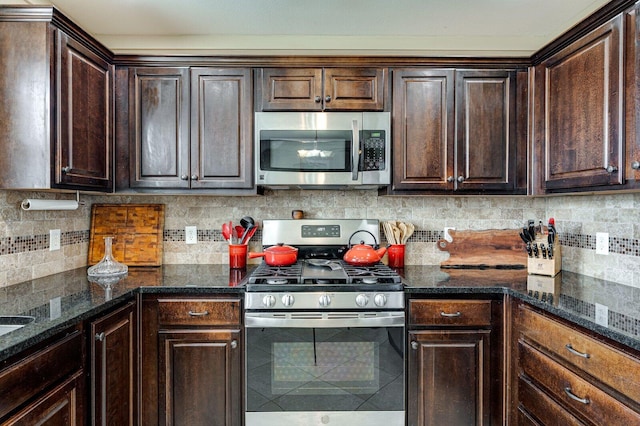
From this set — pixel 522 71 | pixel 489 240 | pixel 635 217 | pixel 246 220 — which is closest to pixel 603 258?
pixel 635 217

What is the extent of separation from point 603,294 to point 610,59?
1.04m

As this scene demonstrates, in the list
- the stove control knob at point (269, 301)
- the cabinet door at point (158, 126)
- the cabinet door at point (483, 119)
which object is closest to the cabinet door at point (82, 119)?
the cabinet door at point (158, 126)

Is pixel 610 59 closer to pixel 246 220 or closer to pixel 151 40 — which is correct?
pixel 246 220

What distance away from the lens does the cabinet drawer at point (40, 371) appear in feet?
3.52

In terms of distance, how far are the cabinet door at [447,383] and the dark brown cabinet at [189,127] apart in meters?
1.33

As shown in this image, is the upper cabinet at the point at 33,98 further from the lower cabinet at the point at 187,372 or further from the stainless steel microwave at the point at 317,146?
the stainless steel microwave at the point at 317,146

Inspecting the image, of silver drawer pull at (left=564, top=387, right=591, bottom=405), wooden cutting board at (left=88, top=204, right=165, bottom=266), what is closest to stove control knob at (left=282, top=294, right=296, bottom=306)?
wooden cutting board at (left=88, top=204, right=165, bottom=266)

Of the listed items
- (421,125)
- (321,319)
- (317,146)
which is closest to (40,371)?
(321,319)

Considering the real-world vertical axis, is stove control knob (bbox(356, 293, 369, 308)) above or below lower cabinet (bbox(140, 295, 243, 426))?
above

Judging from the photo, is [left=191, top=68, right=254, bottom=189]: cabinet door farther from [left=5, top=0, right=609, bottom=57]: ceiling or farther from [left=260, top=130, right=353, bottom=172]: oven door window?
[left=5, top=0, right=609, bottom=57]: ceiling

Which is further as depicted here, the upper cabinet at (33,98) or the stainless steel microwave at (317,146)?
the stainless steel microwave at (317,146)

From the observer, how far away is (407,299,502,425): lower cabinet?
1.83m

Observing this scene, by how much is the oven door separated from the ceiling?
1660mm

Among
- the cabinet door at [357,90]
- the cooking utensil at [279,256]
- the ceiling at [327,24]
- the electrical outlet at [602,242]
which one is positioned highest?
the ceiling at [327,24]
